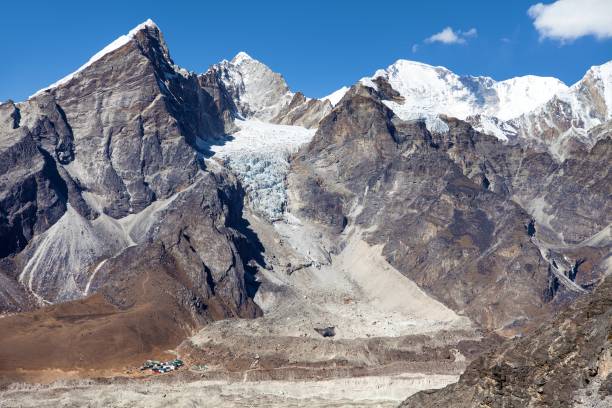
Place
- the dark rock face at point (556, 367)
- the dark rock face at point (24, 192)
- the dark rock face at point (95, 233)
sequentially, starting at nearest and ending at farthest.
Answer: the dark rock face at point (556, 367)
the dark rock face at point (95, 233)
the dark rock face at point (24, 192)

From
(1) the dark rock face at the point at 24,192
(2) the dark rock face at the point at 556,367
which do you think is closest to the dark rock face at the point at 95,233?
(1) the dark rock face at the point at 24,192

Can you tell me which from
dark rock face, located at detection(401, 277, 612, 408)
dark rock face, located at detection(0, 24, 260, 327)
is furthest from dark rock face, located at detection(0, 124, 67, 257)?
dark rock face, located at detection(401, 277, 612, 408)

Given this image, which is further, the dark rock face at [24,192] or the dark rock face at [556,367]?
the dark rock face at [24,192]

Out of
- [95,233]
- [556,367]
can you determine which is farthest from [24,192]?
[556,367]

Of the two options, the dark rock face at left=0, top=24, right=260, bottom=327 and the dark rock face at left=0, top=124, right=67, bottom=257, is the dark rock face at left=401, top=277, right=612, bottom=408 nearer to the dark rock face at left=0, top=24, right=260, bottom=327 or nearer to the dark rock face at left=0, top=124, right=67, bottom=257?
the dark rock face at left=0, top=24, right=260, bottom=327

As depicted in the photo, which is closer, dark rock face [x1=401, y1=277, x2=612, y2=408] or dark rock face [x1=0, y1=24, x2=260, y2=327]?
dark rock face [x1=401, y1=277, x2=612, y2=408]

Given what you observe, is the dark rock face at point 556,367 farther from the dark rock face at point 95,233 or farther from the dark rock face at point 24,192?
the dark rock face at point 24,192

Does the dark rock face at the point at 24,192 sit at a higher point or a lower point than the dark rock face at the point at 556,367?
higher

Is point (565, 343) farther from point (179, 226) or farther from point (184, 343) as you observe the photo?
point (179, 226)

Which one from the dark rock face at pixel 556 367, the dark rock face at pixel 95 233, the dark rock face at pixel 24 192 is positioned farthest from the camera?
the dark rock face at pixel 24 192
